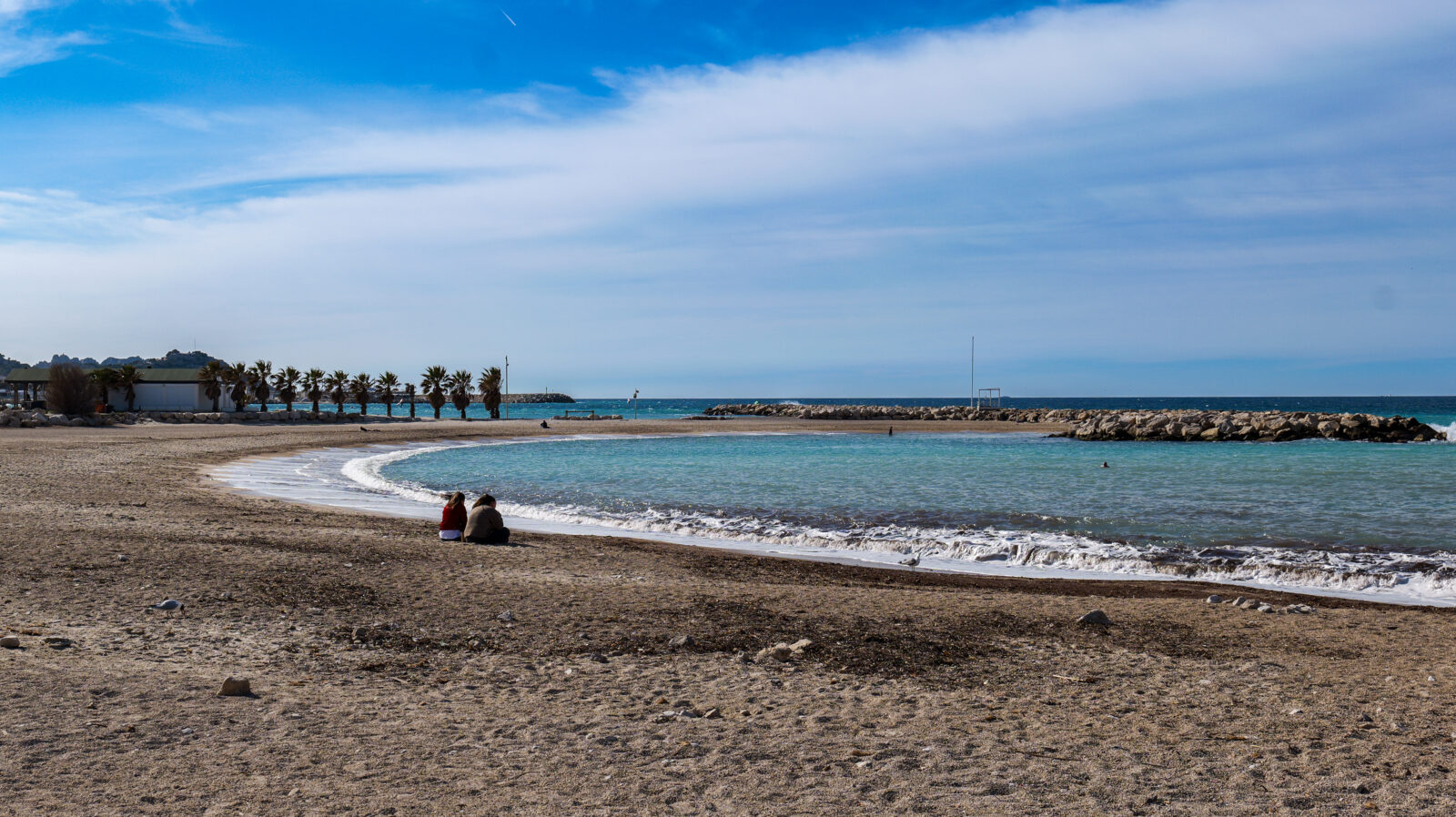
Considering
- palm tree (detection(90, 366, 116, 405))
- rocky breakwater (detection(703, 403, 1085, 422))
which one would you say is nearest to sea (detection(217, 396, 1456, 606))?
palm tree (detection(90, 366, 116, 405))

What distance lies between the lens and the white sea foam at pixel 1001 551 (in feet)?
44.3

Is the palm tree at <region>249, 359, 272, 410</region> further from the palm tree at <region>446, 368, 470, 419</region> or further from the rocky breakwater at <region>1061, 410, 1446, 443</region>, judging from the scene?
the rocky breakwater at <region>1061, 410, 1446, 443</region>

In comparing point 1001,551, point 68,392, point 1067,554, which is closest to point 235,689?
point 1001,551

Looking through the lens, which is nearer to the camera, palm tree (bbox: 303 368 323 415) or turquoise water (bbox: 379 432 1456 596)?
turquoise water (bbox: 379 432 1456 596)

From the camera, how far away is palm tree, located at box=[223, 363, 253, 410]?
89312 mm

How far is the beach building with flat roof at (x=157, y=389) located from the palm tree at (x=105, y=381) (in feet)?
3.82

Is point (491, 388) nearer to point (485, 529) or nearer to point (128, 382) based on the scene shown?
point (128, 382)

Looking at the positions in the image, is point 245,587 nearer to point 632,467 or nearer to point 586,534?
point 586,534

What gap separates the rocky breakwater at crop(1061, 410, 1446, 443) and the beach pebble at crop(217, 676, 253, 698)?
61.6 metres

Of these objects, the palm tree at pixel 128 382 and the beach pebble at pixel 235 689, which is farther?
the palm tree at pixel 128 382

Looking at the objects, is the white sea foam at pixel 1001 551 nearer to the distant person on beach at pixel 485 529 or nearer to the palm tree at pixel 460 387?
the distant person on beach at pixel 485 529

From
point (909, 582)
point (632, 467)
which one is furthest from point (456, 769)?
point (632, 467)

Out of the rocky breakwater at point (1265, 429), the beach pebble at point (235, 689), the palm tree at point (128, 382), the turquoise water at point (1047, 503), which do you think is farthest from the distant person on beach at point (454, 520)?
the palm tree at point (128, 382)

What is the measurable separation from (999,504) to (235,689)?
19006 millimetres
